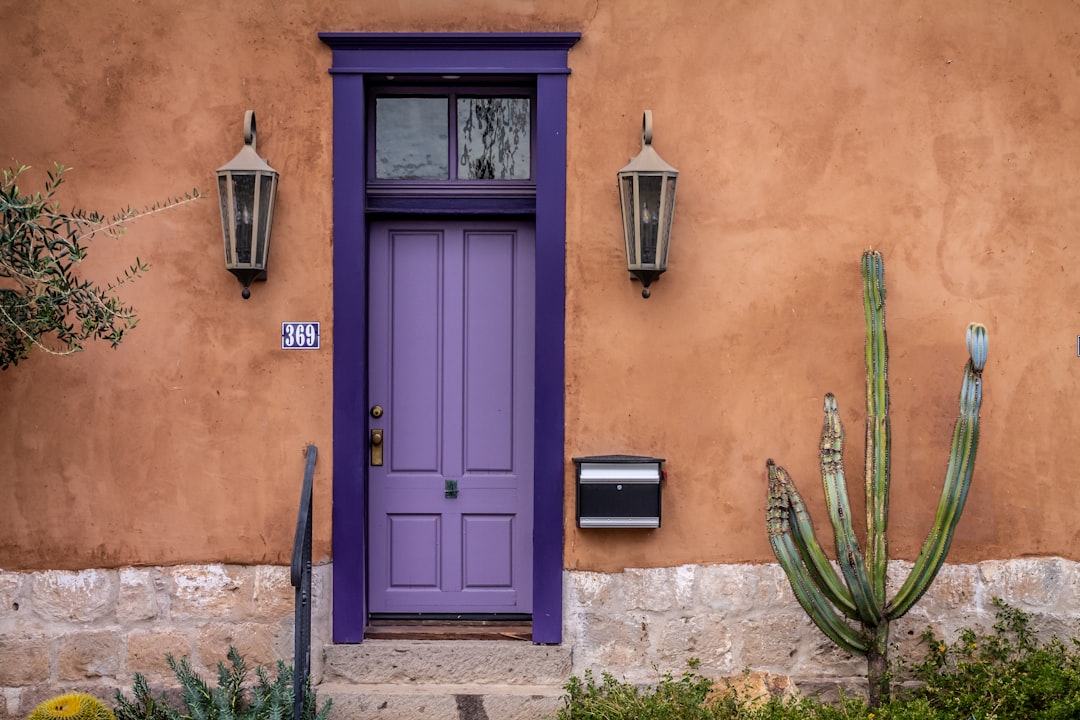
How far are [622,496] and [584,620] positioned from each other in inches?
→ 25.5

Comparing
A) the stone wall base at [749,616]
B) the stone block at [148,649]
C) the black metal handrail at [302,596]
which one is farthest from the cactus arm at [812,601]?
the stone block at [148,649]

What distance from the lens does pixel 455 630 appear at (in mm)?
4777

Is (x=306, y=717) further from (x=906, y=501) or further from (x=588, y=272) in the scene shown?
(x=906, y=501)

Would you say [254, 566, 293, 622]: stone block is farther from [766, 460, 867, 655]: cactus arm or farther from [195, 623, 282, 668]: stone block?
[766, 460, 867, 655]: cactus arm

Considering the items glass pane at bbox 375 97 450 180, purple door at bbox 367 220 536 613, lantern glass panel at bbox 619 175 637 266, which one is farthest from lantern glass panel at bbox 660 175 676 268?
glass pane at bbox 375 97 450 180

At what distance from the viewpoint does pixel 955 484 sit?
4.27m

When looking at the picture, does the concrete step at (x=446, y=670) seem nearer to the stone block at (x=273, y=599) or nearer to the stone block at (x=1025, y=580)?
the stone block at (x=273, y=599)

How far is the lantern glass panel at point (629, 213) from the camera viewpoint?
4430mm

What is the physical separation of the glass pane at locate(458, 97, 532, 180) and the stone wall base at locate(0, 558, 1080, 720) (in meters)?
2.11

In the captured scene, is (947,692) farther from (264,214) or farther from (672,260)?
(264,214)

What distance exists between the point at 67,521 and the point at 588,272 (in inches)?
A: 112

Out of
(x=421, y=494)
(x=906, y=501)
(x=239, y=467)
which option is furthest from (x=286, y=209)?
(x=906, y=501)

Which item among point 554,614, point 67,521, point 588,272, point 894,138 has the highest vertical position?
point 894,138

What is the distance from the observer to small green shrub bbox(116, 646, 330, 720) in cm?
409
